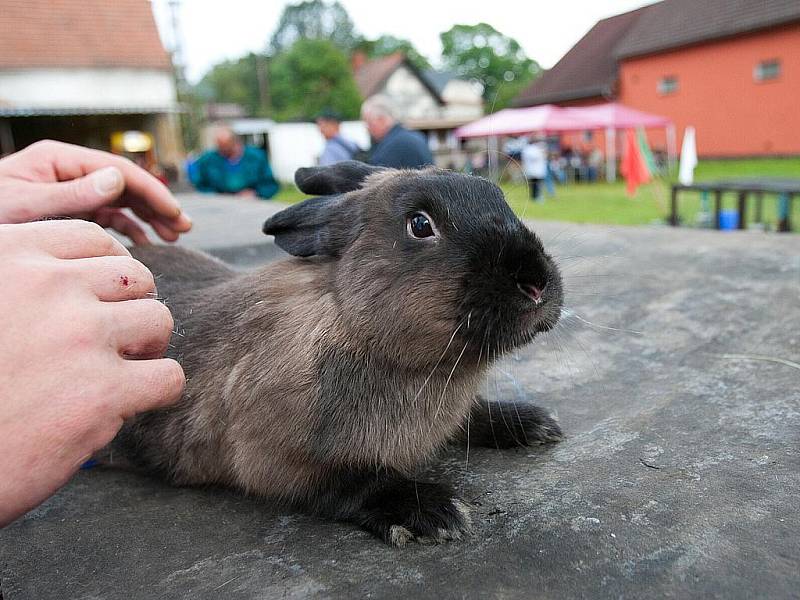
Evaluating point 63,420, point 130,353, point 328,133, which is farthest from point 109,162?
point 328,133

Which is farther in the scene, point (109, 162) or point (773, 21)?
point (773, 21)

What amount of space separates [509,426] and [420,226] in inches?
28.2

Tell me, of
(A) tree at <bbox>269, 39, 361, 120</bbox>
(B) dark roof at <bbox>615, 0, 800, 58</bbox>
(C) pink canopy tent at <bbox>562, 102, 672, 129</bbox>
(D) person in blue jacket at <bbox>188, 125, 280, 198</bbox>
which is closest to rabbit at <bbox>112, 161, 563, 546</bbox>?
(D) person in blue jacket at <bbox>188, 125, 280, 198</bbox>

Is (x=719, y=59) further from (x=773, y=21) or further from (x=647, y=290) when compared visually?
(x=647, y=290)

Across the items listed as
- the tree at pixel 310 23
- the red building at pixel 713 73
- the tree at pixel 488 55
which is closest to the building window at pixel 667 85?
the red building at pixel 713 73

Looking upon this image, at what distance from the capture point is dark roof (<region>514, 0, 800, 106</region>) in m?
20.6

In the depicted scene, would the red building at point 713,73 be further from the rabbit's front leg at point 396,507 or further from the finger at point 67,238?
the finger at point 67,238

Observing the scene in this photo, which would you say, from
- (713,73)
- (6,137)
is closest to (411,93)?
(713,73)

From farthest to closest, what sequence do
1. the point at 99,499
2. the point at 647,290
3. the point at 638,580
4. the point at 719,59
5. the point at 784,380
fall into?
the point at 719,59 → the point at 647,290 → the point at 784,380 → the point at 99,499 → the point at 638,580

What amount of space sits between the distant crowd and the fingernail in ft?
16.5

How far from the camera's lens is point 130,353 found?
55.1 inches

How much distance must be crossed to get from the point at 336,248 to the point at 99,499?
1009mm

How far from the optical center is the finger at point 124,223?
10.3ft

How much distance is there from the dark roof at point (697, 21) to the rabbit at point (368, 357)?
A: 19572 millimetres
